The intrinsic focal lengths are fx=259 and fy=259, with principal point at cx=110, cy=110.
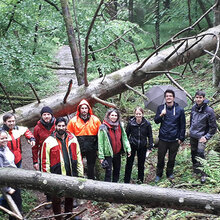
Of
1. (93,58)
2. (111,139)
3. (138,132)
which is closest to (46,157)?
(111,139)

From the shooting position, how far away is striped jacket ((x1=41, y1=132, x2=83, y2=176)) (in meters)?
4.19

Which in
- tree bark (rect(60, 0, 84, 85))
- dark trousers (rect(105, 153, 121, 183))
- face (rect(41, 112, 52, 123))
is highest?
tree bark (rect(60, 0, 84, 85))

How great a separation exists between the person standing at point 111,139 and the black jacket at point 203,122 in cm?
136

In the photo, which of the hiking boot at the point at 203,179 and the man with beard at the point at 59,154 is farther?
the hiking boot at the point at 203,179

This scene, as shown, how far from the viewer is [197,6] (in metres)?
13.9

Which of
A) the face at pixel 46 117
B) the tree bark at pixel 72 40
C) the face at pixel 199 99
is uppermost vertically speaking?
the tree bark at pixel 72 40

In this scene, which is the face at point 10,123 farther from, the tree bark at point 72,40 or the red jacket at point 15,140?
the tree bark at point 72,40

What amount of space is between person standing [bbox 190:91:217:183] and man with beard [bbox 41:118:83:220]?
236 centimetres

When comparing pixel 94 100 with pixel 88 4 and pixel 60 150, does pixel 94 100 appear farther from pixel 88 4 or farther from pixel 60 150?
pixel 88 4

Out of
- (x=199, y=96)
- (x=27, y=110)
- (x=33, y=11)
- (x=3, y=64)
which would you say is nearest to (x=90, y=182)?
(x=199, y=96)

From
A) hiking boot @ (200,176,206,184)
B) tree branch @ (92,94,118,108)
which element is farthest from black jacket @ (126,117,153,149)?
hiking boot @ (200,176,206,184)

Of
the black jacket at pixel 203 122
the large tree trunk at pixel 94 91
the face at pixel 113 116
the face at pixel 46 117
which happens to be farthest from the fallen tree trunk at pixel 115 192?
the black jacket at pixel 203 122

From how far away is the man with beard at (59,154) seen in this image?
165 inches

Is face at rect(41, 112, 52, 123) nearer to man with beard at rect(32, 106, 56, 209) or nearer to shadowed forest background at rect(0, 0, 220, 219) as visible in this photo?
man with beard at rect(32, 106, 56, 209)
